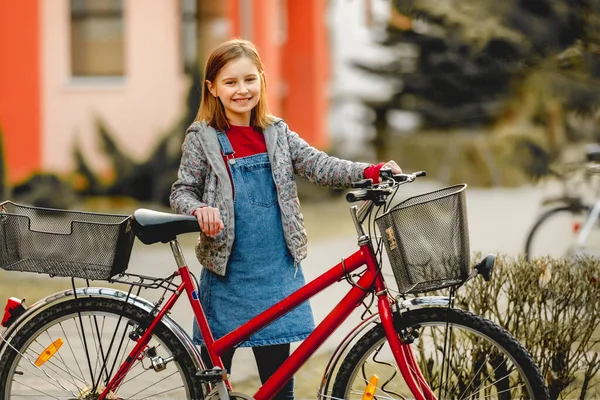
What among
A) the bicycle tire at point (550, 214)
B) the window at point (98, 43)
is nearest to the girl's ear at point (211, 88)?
the bicycle tire at point (550, 214)

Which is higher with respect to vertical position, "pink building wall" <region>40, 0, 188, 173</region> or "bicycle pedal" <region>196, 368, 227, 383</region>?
"pink building wall" <region>40, 0, 188, 173</region>

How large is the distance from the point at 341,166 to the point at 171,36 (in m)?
13.3

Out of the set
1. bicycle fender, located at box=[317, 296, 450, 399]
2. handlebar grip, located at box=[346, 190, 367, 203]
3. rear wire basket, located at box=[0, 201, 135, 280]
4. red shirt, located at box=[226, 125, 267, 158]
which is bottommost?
bicycle fender, located at box=[317, 296, 450, 399]

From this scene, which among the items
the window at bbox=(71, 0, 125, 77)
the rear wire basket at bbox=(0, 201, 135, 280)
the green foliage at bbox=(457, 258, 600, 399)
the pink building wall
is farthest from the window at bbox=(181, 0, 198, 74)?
the rear wire basket at bbox=(0, 201, 135, 280)

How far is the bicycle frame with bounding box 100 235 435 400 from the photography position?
374cm

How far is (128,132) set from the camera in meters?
16.7

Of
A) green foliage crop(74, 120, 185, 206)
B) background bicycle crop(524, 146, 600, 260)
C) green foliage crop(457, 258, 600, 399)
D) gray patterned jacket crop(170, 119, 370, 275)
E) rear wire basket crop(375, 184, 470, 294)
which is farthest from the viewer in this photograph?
green foliage crop(74, 120, 185, 206)

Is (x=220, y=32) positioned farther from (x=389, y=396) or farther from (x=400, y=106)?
(x=389, y=396)

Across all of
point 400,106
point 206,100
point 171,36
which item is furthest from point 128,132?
point 206,100

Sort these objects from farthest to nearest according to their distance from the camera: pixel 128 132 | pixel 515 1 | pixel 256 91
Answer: pixel 128 132 → pixel 515 1 → pixel 256 91

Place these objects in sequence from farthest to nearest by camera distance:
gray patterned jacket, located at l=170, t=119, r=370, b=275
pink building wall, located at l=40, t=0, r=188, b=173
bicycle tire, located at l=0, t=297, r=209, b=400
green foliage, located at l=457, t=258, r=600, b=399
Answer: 1. pink building wall, located at l=40, t=0, r=188, b=173
2. green foliage, located at l=457, t=258, r=600, b=399
3. gray patterned jacket, located at l=170, t=119, r=370, b=275
4. bicycle tire, located at l=0, t=297, r=209, b=400

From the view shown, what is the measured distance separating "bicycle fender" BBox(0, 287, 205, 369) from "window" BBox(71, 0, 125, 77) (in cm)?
1360

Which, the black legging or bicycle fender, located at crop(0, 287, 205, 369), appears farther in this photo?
the black legging

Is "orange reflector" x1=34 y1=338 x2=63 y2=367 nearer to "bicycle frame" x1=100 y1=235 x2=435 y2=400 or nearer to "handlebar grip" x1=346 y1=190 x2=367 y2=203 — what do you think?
"bicycle frame" x1=100 y1=235 x2=435 y2=400
